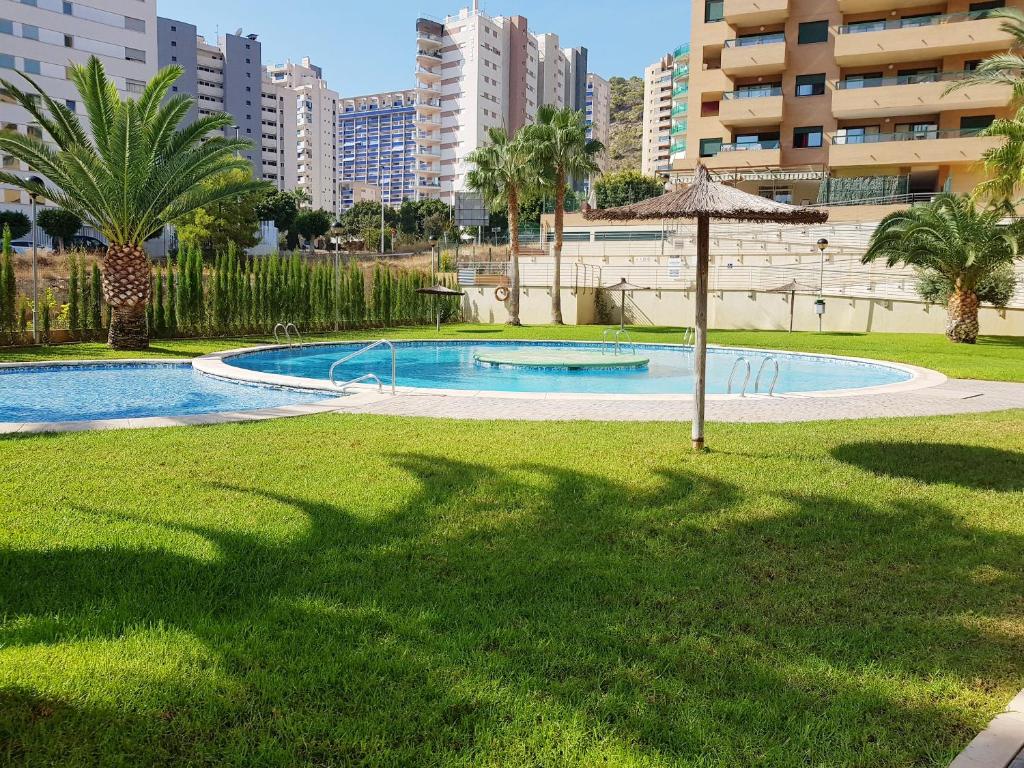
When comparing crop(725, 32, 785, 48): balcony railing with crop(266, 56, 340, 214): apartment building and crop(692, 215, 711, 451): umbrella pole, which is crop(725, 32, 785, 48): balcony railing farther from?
crop(266, 56, 340, 214): apartment building

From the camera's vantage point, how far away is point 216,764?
8.64 feet

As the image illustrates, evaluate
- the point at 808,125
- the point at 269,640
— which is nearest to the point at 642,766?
the point at 269,640

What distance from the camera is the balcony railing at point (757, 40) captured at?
45344 mm

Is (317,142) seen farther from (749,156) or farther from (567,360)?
(567,360)

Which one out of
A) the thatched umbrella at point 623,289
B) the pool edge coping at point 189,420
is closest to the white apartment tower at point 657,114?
the thatched umbrella at point 623,289

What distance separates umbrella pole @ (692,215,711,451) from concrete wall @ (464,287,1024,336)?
82.0 ft

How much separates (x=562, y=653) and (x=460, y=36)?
108 metres

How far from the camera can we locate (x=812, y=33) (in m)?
45.9

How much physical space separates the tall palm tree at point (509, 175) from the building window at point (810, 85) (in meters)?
22.7

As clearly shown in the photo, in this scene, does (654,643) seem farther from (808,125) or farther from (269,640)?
(808,125)

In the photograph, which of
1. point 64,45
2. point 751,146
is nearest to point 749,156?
point 751,146

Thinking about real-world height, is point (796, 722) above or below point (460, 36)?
below

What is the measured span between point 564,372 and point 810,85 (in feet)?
121

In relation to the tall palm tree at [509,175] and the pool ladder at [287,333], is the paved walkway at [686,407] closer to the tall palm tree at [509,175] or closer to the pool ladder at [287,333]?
the pool ladder at [287,333]
